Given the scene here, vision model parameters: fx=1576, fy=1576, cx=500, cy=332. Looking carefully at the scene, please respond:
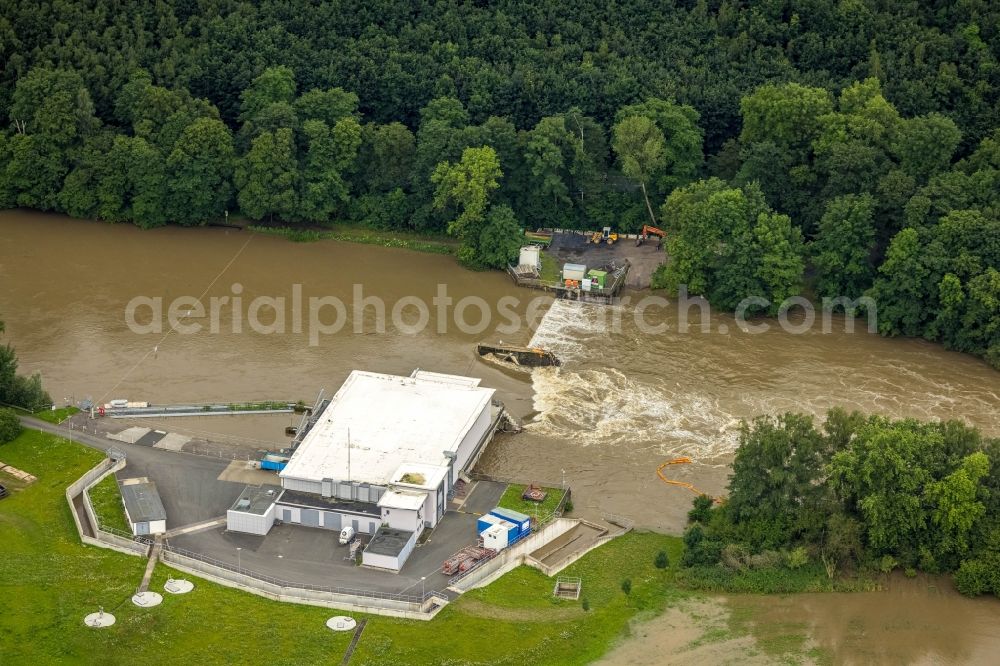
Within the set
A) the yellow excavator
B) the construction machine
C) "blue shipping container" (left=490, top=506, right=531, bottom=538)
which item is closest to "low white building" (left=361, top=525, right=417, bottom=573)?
"blue shipping container" (left=490, top=506, right=531, bottom=538)

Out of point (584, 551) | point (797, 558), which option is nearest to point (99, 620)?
point (584, 551)

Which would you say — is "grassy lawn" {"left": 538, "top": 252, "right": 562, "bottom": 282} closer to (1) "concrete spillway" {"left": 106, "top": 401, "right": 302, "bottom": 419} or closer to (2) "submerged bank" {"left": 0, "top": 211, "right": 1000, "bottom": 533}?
(2) "submerged bank" {"left": 0, "top": 211, "right": 1000, "bottom": 533}

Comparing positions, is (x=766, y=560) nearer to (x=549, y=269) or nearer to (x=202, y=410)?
(x=202, y=410)

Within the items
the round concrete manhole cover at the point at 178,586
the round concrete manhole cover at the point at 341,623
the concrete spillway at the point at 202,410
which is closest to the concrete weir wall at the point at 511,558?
the round concrete manhole cover at the point at 341,623

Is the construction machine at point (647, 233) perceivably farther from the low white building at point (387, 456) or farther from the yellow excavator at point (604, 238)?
the low white building at point (387, 456)

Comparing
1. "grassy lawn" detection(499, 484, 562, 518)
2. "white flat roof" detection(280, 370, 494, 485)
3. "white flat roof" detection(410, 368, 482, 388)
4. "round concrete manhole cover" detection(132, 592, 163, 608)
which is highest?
"white flat roof" detection(410, 368, 482, 388)
